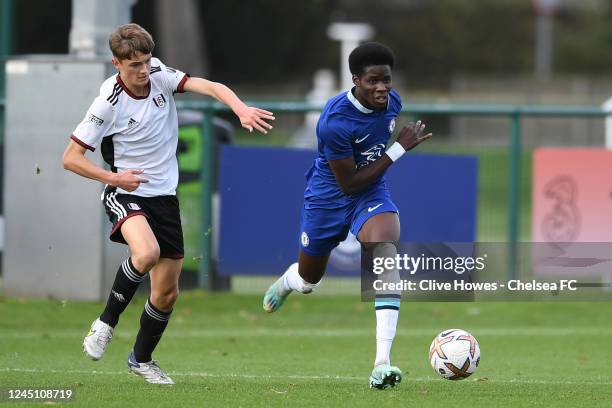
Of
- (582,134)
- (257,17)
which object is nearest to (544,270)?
(582,134)

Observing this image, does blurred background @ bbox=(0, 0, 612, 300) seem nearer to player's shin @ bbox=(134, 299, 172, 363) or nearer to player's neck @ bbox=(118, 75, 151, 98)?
player's shin @ bbox=(134, 299, 172, 363)

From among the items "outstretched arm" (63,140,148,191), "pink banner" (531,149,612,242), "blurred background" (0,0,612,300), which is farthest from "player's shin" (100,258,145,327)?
"pink banner" (531,149,612,242)

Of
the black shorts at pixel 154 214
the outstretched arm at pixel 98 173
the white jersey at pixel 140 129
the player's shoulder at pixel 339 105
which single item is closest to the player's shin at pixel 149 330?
the black shorts at pixel 154 214

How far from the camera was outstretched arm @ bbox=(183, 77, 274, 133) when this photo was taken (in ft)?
27.9

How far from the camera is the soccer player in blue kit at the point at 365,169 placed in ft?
28.5

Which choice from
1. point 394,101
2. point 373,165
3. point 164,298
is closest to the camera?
point 373,165

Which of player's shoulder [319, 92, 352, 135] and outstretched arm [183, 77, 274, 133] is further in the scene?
player's shoulder [319, 92, 352, 135]

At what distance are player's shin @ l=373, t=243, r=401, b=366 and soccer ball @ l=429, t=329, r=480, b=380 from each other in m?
0.36

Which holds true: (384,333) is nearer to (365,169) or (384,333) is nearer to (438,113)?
(365,169)

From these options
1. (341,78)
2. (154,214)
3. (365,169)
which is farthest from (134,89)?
(341,78)

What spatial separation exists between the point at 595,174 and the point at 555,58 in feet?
173

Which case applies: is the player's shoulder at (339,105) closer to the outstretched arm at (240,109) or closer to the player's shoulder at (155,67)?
the outstretched arm at (240,109)

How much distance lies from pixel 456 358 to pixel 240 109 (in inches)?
85.9

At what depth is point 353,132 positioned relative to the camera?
8945mm
